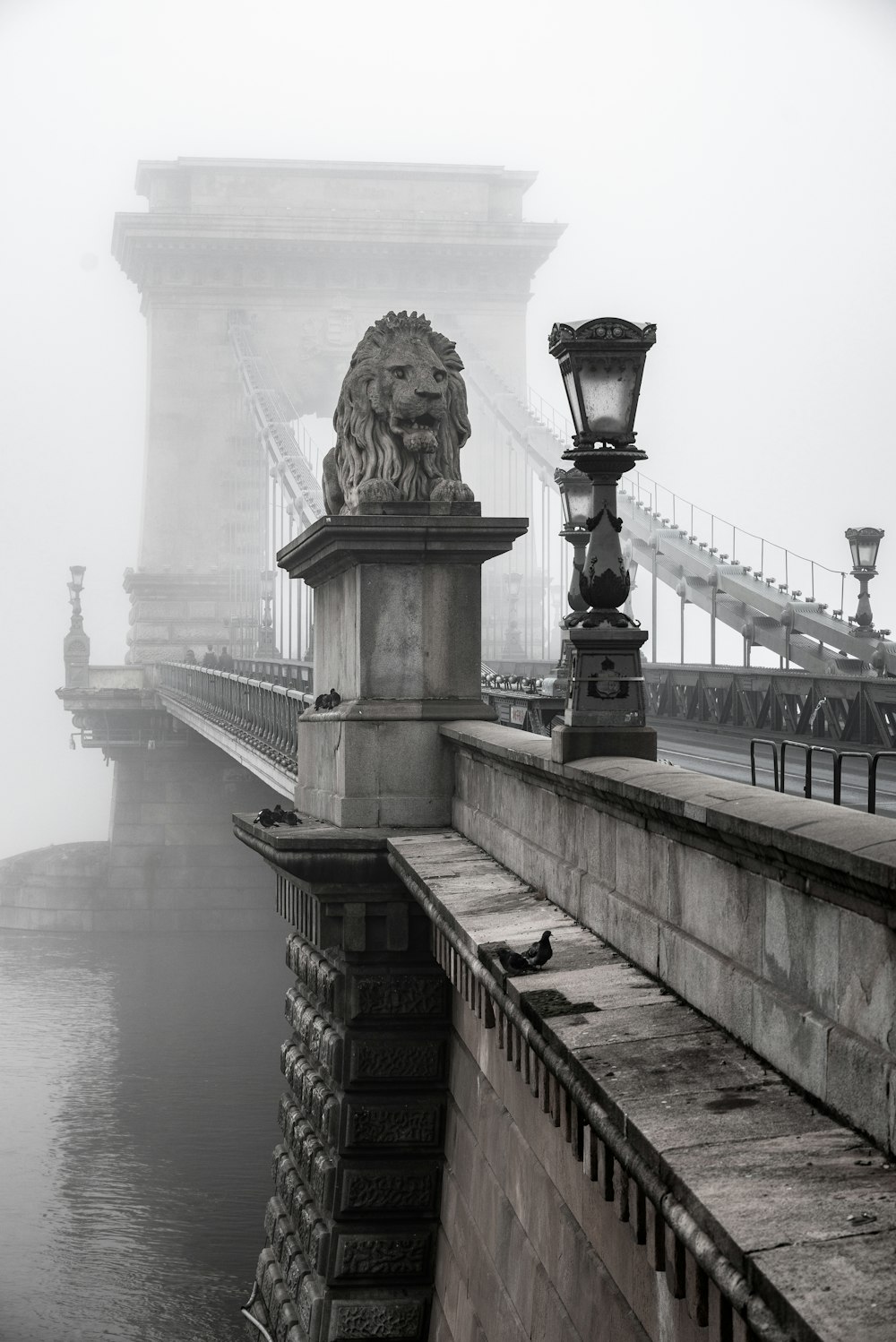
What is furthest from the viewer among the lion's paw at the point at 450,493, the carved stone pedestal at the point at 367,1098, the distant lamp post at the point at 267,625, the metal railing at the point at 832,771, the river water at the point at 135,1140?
the distant lamp post at the point at 267,625

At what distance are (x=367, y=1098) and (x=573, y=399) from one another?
482 cm

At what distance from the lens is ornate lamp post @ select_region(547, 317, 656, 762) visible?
308 inches

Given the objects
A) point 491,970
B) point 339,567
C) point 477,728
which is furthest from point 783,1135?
point 339,567

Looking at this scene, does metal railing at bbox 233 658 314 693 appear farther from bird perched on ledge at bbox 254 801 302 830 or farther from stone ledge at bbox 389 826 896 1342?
stone ledge at bbox 389 826 896 1342

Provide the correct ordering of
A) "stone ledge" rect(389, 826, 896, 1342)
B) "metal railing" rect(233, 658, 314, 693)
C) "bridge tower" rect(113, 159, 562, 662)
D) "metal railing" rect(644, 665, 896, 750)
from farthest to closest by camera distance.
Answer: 1. "bridge tower" rect(113, 159, 562, 662)
2. "metal railing" rect(233, 658, 314, 693)
3. "metal railing" rect(644, 665, 896, 750)
4. "stone ledge" rect(389, 826, 896, 1342)

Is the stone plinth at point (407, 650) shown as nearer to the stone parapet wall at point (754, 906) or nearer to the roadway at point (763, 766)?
the roadway at point (763, 766)

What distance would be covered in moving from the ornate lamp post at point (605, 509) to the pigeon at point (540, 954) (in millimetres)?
1328

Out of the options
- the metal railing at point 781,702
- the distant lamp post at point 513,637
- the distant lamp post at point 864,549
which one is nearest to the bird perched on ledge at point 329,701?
the metal railing at point 781,702

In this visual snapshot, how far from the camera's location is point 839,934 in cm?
449

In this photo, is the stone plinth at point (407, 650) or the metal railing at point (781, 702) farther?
the metal railing at point (781, 702)

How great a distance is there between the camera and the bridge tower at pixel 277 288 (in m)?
81.8

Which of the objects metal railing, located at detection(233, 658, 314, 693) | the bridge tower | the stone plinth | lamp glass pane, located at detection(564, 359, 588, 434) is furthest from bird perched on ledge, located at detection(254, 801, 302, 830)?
the bridge tower

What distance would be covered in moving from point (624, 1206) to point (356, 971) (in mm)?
6272

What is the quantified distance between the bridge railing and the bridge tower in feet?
130
